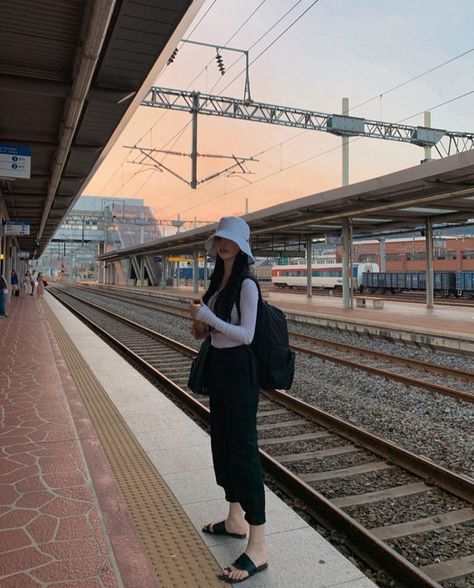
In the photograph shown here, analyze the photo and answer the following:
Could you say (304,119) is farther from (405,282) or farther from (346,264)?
(405,282)

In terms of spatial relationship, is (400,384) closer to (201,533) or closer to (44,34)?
(201,533)

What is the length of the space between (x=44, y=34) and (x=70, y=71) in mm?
1029

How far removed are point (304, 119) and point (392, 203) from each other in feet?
23.6

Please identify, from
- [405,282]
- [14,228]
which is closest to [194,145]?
[14,228]

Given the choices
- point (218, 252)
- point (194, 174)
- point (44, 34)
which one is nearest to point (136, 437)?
point (218, 252)

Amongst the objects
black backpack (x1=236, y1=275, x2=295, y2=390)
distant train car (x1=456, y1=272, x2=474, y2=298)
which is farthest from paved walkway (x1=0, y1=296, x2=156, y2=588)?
distant train car (x1=456, y1=272, x2=474, y2=298)

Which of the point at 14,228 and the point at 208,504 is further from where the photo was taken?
the point at 14,228

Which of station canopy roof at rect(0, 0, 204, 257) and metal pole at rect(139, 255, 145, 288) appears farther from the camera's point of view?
metal pole at rect(139, 255, 145, 288)

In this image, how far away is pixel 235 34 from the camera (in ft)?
40.4

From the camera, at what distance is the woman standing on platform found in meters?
2.45

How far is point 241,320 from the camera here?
97.0 inches

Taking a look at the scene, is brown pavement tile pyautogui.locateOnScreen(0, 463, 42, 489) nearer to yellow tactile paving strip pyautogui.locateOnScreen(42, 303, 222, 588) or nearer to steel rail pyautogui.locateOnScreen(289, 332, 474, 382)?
yellow tactile paving strip pyautogui.locateOnScreen(42, 303, 222, 588)

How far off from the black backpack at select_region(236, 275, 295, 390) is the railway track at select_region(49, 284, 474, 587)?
1.34m

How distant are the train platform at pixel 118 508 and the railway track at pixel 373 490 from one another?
406 mm
